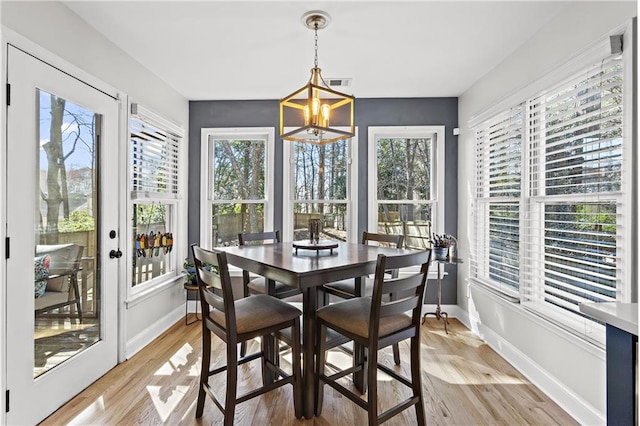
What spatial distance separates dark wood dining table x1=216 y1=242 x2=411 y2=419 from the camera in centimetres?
171

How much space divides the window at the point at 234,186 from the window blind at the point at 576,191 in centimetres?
267

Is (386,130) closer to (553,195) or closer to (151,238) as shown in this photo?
(553,195)

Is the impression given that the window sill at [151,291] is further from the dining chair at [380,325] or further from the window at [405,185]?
the window at [405,185]

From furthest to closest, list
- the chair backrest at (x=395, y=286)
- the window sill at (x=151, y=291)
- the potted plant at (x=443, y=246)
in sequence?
the potted plant at (x=443, y=246)
the window sill at (x=151, y=291)
the chair backrest at (x=395, y=286)

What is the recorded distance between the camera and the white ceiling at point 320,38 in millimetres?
2127

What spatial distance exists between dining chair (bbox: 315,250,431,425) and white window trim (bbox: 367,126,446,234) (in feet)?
6.20

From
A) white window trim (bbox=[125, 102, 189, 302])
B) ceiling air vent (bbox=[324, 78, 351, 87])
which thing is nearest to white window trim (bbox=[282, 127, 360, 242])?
ceiling air vent (bbox=[324, 78, 351, 87])

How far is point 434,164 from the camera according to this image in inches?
151

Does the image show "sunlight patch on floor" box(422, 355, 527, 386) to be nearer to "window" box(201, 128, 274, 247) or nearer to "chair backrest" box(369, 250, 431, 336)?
"chair backrest" box(369, 250, 431, 336)

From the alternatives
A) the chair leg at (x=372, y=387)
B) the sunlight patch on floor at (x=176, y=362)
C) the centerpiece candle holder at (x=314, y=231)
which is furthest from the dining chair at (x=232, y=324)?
the sunlight patch on floor at (x=176, y=362)

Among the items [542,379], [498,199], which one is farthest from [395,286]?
[498,199]

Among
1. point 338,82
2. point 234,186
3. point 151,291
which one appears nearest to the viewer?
point 151,291

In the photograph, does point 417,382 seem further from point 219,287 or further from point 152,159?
point 152,159

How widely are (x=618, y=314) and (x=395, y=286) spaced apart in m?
0.86
